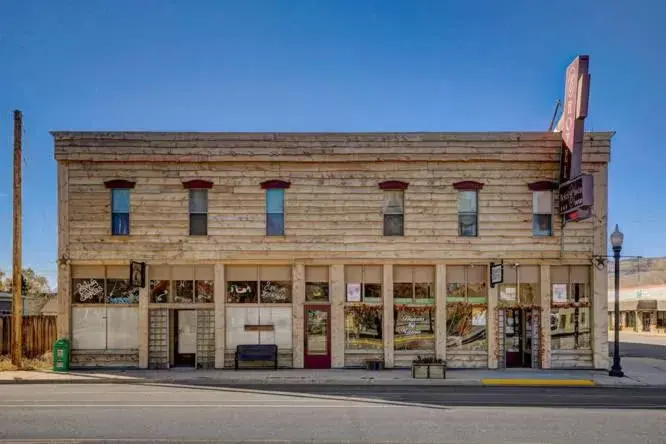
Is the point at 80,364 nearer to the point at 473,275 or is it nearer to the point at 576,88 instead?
the point at 473,275

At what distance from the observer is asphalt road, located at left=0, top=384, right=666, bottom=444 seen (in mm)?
10203

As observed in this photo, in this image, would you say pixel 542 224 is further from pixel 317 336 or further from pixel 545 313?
pixel 317 336

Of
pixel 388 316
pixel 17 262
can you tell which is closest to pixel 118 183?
pixel 17 262

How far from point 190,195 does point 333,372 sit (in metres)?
8.02

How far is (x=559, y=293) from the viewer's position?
20109 mm

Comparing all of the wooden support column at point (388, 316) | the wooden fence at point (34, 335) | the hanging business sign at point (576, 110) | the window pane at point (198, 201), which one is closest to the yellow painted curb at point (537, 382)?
the wooden support column at point (388, 316)

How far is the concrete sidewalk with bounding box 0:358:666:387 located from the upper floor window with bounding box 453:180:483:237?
492 centimetres

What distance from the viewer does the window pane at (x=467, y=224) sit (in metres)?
20.1

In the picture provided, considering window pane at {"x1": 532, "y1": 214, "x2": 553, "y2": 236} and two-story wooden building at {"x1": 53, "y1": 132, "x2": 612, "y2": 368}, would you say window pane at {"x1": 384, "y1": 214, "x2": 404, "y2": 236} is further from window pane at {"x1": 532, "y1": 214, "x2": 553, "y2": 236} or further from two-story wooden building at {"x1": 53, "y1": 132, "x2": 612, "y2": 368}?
window pane at {"x1": 532, "y1": 214, "x2": 553, "y2": 236}

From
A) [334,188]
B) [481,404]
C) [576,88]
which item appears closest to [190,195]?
[334,188]

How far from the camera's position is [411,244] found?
20.0 m

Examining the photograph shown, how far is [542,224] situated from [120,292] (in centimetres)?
1533

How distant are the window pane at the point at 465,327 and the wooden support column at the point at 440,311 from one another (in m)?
0.27

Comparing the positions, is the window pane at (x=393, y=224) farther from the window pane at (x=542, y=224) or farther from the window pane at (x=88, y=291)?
the window pane at (x=88, y=291)
